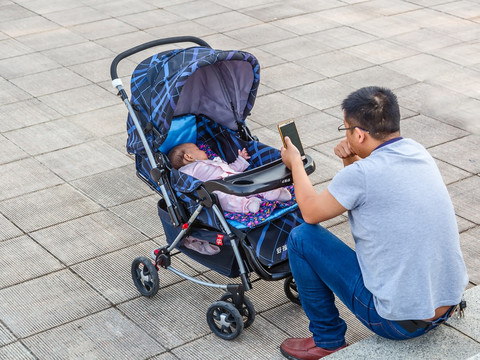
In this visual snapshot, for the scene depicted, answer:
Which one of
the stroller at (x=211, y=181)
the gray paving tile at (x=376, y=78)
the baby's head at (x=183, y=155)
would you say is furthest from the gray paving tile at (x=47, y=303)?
the gray paving tile at (x=376, y=78)

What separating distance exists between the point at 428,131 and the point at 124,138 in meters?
2.96

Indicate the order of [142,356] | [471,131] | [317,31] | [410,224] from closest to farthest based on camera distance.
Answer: [410,224], [142,356], [471,131], [317,31]

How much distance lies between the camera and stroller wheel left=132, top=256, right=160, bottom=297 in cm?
517

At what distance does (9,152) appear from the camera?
24.2 ft

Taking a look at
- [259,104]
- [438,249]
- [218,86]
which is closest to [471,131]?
[259,104]

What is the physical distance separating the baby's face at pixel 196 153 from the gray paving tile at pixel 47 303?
44.7 inches

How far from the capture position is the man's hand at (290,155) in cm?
443

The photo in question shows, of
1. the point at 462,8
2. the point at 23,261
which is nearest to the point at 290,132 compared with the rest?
the point at 23,261

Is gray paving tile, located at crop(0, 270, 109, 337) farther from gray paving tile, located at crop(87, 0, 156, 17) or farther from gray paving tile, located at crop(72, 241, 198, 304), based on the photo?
gray paving tile, located at crop(87, 0, 156, 17)

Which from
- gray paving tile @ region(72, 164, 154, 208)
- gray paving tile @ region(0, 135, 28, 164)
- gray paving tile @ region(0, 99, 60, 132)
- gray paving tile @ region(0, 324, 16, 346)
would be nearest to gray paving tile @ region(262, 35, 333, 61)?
gray paving tile @ region(0, 99, 60, 132)

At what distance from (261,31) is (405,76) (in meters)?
2.34

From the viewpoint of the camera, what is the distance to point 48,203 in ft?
21.4

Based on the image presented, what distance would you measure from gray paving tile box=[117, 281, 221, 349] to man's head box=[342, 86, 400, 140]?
1.76 meters

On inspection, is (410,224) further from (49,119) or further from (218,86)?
(49,119)
